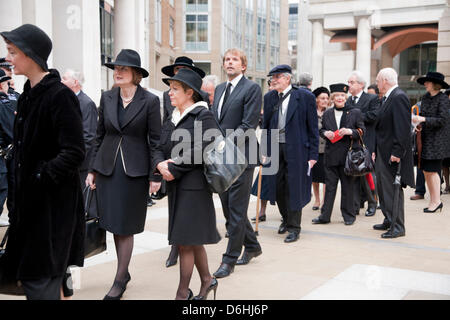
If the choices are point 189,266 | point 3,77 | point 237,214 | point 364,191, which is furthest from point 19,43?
point 364,191

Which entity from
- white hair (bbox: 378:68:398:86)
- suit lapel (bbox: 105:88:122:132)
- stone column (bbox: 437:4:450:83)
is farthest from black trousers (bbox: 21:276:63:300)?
stone column (bbox: 437:4:450:83)

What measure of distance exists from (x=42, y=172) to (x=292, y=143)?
3964mm

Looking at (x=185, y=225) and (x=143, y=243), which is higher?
(x=185, y=225)

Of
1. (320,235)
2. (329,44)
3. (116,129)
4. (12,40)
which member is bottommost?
(320,235)

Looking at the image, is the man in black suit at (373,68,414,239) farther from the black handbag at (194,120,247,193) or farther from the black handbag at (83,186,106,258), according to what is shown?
the black handbag at (83,186,106,258)

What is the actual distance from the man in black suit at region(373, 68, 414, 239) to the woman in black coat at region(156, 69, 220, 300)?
3426 mm

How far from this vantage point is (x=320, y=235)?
6738 millimetres

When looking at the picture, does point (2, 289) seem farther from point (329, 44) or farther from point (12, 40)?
point (329, 44)

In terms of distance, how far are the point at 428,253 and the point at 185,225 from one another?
3.32m

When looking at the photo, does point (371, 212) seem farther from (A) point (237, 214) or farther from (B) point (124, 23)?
(B) point (124, 23)

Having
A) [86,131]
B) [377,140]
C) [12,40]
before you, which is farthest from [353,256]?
[12,40]

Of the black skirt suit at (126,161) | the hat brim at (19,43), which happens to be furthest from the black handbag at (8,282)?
the black skirt suit at (126,161)

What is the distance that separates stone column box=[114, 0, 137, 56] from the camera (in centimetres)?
1998

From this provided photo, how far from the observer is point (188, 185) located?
3.82 meters
